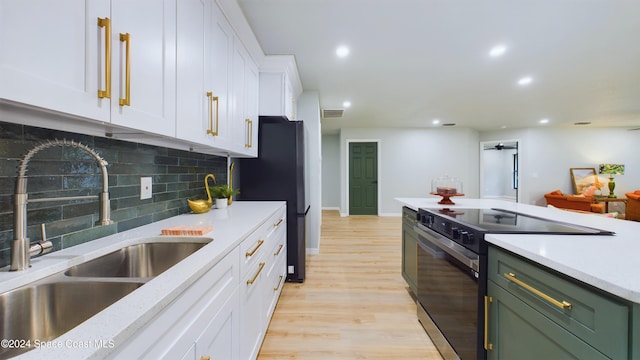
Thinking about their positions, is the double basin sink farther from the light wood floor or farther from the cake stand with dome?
the cake stand with dome

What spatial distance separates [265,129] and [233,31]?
3.09 ft

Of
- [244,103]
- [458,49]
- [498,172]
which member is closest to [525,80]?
[458,49]

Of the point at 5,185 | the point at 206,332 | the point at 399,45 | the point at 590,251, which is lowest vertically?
the point at 206,332

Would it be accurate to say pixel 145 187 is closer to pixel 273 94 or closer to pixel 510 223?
pixel 273 94

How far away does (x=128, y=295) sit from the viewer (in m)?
0.60

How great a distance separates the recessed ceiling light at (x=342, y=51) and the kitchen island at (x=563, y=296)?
220cm

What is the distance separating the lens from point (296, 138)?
2.53 metres

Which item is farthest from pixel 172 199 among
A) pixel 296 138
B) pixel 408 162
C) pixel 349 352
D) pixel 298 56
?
pixel 408 162

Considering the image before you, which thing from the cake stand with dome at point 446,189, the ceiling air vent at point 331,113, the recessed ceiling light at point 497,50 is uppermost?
the ceiling air vent at point 331,113

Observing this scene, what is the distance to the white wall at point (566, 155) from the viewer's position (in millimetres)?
6762

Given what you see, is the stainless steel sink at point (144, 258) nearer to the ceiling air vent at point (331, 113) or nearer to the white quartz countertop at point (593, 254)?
the white quartz countertop at point (593, 254)

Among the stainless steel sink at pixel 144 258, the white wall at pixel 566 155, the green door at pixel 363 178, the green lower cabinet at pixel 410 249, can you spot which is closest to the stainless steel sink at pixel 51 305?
the stainless steel sink at pixel 144 258

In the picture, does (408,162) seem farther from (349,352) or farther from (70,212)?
(70,212)

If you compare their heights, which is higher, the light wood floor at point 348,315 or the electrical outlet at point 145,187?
the electrical outlet at point 145,187
